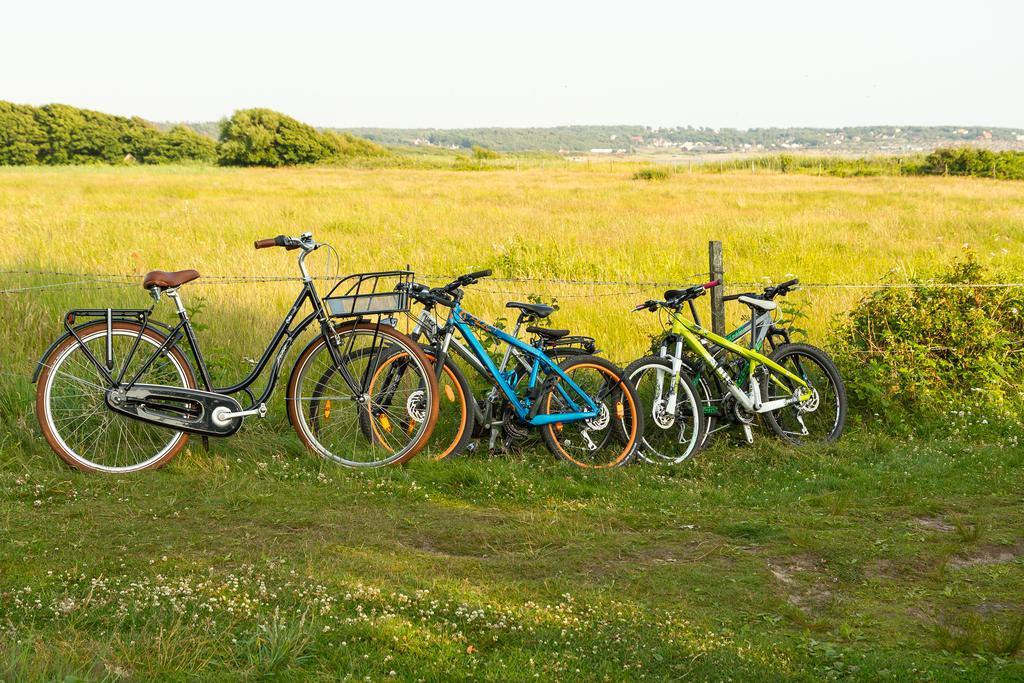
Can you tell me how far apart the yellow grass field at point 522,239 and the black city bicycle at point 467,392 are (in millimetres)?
1917

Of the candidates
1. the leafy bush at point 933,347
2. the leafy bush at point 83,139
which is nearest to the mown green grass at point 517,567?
the leafy bush at point 933,347

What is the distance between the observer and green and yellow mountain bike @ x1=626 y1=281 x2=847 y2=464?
22.2 ft

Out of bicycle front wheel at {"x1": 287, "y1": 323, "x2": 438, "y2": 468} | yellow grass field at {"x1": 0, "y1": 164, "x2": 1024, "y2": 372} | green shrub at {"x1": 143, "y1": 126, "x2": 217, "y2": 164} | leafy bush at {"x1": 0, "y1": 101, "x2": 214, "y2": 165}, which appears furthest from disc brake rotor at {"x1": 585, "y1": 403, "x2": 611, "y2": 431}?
green shrub at {"x1": 143, "y1": 126, "x2": 217, "y2": 164}

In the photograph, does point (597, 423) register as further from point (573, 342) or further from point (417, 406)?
point (417, 406)

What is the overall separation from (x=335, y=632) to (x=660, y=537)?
1995mm

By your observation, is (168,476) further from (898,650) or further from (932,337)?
(932,337)

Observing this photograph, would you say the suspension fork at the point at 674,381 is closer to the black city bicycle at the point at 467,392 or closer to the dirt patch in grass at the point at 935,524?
the black city bicycle at the point at 467,392

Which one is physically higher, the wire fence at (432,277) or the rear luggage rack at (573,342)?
the wire fence at (432,277)

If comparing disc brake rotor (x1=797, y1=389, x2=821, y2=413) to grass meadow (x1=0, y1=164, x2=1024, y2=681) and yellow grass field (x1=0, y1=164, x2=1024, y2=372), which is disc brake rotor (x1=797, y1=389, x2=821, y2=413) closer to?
grass meadow (x1=0, y1=164, x2=1024, y2=681)

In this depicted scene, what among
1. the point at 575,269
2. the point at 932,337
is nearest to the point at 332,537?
the point at 932,337

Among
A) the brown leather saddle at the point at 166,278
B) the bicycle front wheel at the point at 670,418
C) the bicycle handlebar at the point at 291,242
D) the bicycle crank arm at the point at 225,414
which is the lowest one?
the bicycle front wheel at the point at 670,418

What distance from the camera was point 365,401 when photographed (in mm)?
6195

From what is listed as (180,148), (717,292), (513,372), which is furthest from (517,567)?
(180,148)

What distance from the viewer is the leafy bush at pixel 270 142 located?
72.9m
